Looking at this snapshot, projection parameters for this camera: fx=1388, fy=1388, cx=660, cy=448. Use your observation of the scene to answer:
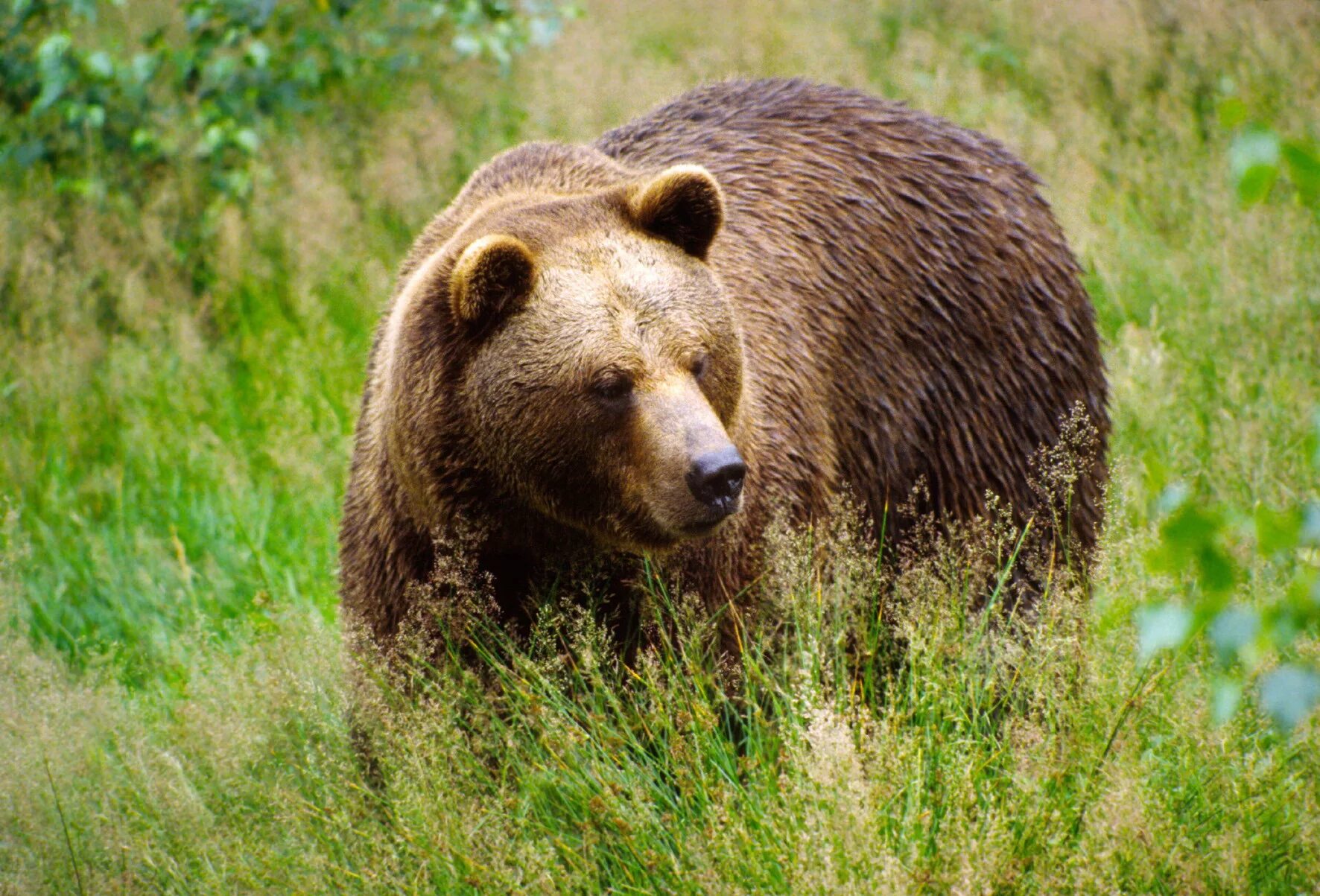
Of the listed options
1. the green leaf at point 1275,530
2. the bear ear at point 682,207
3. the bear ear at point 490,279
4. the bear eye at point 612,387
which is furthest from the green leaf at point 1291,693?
the bear ear at point 682,207

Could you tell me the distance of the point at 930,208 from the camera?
4.33 metres

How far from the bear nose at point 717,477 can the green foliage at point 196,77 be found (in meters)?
4.12

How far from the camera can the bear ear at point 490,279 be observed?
305 centimetres

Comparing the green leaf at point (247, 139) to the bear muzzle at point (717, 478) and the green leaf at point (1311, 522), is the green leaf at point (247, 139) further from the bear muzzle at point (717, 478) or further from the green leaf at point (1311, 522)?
the green leaf at point (1311, 522)

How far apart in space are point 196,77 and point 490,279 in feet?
14.7

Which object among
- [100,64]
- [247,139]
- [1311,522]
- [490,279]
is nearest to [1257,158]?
[1311,522]

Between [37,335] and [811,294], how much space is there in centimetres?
381

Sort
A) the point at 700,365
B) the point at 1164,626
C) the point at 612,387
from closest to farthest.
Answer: the point at 1164,626 → the point at 612,387 → the point at 700,365

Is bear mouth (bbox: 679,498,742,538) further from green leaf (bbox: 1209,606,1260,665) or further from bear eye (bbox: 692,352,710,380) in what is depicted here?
green leaf (bbox: 1209,606,1260,665)

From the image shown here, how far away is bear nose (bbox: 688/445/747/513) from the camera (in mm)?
2867

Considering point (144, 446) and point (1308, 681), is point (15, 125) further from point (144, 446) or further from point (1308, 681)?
point (1308, 681)

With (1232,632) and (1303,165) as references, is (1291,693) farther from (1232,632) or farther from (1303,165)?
(1303,165)

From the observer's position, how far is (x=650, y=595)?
330 centimetres

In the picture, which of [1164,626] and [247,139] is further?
[247,139]
